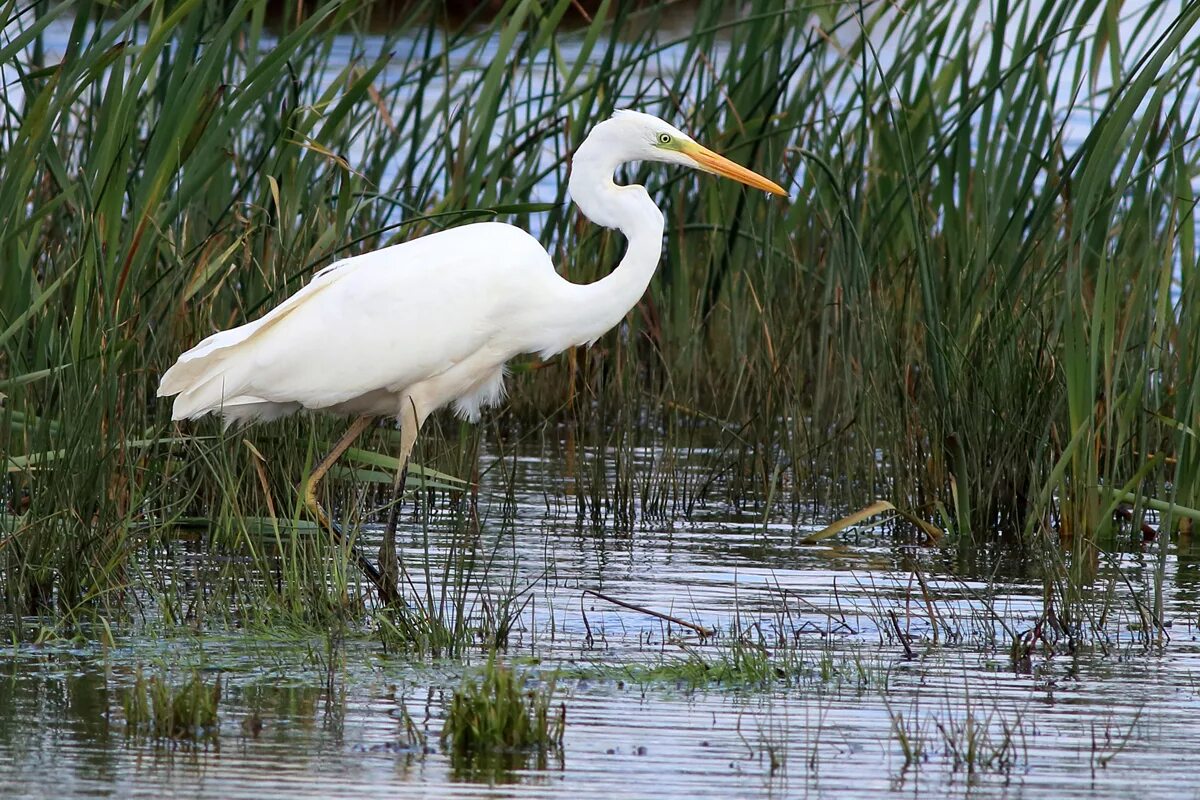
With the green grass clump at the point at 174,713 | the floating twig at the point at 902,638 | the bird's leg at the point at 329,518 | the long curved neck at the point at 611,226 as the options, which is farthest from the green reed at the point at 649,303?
the green grass clump at the point at 174,713

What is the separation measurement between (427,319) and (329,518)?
26.8 inches

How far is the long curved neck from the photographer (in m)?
5.83

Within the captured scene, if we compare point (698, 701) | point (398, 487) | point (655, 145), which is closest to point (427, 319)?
point (398, 487)

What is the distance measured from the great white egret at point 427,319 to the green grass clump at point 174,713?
6.16ft

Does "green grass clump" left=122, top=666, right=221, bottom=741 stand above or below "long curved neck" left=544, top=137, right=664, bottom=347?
below

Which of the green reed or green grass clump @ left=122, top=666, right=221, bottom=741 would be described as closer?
green grass clump @ left=122, top=666, right=221, bottom=741

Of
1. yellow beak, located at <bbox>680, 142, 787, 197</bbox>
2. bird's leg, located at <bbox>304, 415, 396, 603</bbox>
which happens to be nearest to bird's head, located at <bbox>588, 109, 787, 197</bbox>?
yellow beak, located at <bbox>680, 142, 787, 197</bbox>

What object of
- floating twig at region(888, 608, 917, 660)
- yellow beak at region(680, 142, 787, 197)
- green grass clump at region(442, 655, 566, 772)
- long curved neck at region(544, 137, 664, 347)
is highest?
yellow beak at region(680, 142, 787, 197)

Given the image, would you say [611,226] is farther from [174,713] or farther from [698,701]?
[174,713]

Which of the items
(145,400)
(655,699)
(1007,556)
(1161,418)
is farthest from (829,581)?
(145,400)

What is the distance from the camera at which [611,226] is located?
5902mm

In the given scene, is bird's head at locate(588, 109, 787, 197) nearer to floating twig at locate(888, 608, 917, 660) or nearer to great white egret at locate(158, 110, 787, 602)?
great white egret at locate(158, 110, 787, 602)

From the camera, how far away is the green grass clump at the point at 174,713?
3426mm

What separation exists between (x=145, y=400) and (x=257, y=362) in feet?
1.15
